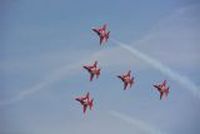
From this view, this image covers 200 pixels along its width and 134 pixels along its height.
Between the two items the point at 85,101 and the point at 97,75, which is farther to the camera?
the point at 97,75

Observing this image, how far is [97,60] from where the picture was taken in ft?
19.0

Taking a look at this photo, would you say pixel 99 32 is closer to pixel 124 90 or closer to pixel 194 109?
pixel 124 90

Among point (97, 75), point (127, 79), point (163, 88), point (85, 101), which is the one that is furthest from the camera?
point (163, 88)

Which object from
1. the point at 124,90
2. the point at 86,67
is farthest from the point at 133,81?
the point at 86,67

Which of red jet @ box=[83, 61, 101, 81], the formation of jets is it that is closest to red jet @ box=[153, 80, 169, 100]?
the formation of jets

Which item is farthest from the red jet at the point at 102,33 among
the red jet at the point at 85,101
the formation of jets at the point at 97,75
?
the red jet at the point at 85,101

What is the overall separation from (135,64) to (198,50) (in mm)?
718

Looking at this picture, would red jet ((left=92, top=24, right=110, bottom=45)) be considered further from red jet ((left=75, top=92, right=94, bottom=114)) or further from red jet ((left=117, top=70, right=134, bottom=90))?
red jet ((left=75, top=92, right=94, bottom=114))

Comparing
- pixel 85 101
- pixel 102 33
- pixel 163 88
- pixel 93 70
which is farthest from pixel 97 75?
pixel 163 88

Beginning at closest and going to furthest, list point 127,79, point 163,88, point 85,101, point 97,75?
point 85,101 → point 97,75 → point 127,79 → point 163,88

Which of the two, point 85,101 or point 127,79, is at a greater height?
point 127,79

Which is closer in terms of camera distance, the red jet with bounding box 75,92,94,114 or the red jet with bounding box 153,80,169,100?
the red jet with bounding box 75,92,94,114

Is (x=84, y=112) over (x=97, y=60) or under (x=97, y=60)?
under

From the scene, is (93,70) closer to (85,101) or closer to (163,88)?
(85,101)
